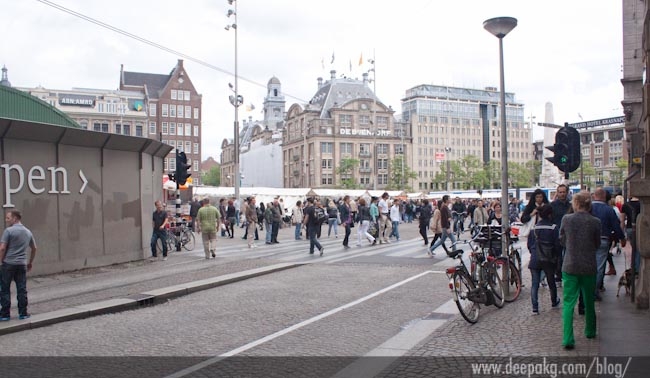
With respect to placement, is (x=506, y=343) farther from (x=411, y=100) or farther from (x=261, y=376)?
(x=411, y=100)

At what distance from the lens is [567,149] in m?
11.3

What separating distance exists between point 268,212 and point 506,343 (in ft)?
54.6

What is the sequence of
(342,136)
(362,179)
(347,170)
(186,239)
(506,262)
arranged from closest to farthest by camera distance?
(506,262), (186,239), (347,170), (342,136), (362,179)

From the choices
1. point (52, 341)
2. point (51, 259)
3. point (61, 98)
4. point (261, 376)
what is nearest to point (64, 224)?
point (51, 259)

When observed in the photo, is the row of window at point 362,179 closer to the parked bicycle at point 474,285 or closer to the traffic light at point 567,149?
the traffic light at point 567,149

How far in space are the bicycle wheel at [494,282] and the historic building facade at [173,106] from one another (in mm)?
85944

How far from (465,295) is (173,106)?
8962 cm

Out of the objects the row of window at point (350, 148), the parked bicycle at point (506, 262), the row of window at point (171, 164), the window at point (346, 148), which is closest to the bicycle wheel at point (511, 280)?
the parked bicycle at point (506, 262)

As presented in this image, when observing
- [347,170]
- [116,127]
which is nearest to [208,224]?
[116,127]

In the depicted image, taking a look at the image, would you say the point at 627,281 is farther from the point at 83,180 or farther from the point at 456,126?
the point at 456,126

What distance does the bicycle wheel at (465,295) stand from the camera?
812cm

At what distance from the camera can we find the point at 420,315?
9008mm

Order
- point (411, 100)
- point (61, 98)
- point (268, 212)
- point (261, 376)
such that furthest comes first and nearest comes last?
point (411, 100) < point (61, 98) < point (268, 212) < point (261, 376)

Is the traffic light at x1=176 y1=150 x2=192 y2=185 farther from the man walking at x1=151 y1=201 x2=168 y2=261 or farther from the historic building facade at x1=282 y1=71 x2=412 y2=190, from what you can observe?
the historic building facade at x1=282 y1=71 x2=412 y2=190
